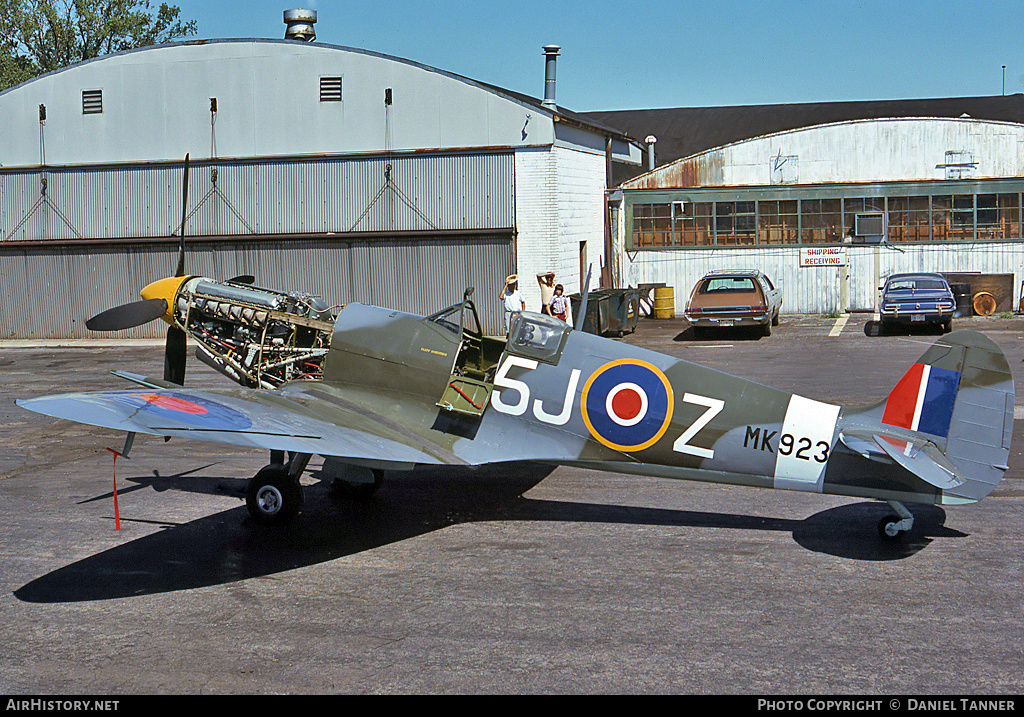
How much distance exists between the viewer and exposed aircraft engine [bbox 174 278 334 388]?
A: 11.2 m

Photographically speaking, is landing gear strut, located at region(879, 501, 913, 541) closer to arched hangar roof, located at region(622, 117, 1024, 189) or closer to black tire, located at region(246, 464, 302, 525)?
black tire, located at region(246, 464, 302, 525)

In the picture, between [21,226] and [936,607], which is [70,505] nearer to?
[936,607]

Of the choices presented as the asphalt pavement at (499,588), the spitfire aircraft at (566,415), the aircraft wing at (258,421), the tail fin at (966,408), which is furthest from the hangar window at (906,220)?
the aircraft wing at (258,421)

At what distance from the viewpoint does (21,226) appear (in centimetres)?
2909

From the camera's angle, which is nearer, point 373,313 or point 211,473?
point 373,313

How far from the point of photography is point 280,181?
27719 mm

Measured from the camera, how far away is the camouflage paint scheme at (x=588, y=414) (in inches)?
318

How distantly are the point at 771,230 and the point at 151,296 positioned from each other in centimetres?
2456

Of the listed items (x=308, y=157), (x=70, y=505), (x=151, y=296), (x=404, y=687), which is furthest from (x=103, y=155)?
(x=404, y=687)

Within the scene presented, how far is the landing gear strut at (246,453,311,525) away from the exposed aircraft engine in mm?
1822

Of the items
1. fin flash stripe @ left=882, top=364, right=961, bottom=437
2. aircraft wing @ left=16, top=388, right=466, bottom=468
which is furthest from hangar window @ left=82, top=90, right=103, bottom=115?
fin flash stripe @ left=882, top=364, right=961, bottom=437

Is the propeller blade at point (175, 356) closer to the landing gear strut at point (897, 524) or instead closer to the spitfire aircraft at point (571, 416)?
the spitfire aircraft at point (571, 416)

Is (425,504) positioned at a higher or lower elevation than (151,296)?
lower
